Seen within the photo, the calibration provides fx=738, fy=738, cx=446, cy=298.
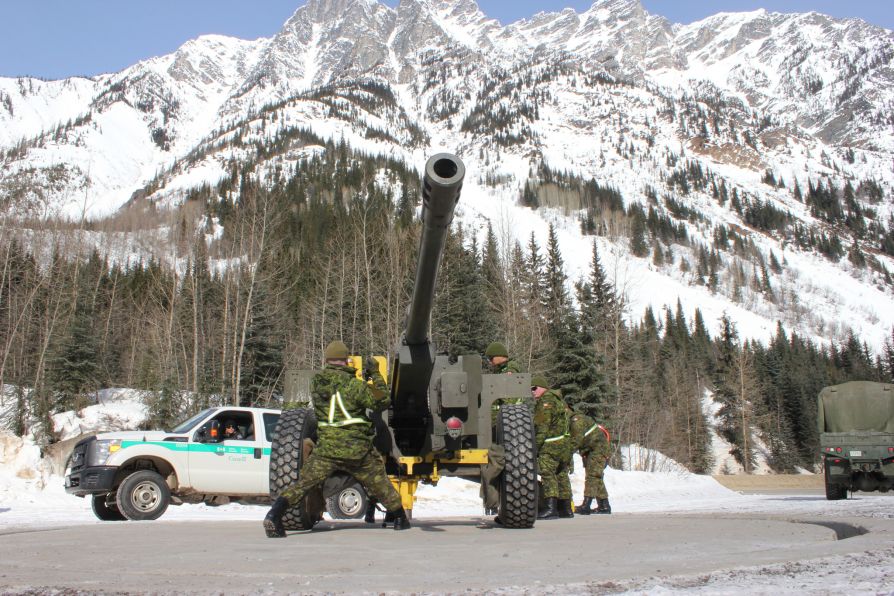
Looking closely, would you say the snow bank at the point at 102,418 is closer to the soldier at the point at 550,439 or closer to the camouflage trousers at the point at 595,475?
the camouflage trousers at the point at 595,475

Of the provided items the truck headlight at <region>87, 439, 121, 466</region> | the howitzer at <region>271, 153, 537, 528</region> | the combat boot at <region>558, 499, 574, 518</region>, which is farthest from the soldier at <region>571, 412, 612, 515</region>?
the truck headlight at <region>87, 439, 121, 466</region>

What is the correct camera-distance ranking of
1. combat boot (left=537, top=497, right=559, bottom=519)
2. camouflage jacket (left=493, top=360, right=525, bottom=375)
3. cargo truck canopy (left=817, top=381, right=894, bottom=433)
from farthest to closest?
cargo truck canopy (left=817, top=381, right=894, bottom=433) → combat boot (left=537, top=497, right=559, bottom=519) → camouflage jacket (left=493, top=360, right=525, bottom=375)

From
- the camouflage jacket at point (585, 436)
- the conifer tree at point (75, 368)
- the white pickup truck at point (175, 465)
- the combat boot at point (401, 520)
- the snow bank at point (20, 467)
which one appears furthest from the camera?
the conifer tree at point (75, 368)

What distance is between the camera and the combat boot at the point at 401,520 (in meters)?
7.41

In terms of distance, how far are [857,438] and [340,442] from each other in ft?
38.6

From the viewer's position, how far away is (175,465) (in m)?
12.0

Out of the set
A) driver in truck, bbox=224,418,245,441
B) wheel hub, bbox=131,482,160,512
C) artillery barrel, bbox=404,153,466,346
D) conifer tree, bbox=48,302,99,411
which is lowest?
wheel hub, bbox=131,482,160,512

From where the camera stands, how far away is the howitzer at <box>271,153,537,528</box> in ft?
24.8

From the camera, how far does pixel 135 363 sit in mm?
47812

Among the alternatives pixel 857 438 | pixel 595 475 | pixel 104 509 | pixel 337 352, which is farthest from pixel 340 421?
pixel 857 438

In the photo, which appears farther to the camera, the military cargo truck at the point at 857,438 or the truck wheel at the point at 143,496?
the military cargo truck at the point at 857,438

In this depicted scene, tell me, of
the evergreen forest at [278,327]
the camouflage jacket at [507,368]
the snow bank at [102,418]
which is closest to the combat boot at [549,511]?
the camouflage jacket at [507,368]

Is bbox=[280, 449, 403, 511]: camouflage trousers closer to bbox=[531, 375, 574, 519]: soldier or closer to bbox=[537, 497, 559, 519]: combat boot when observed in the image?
bbox=[531, 375, 574, 519]: soldier

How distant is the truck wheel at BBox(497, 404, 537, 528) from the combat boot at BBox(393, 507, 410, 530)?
1.02m
